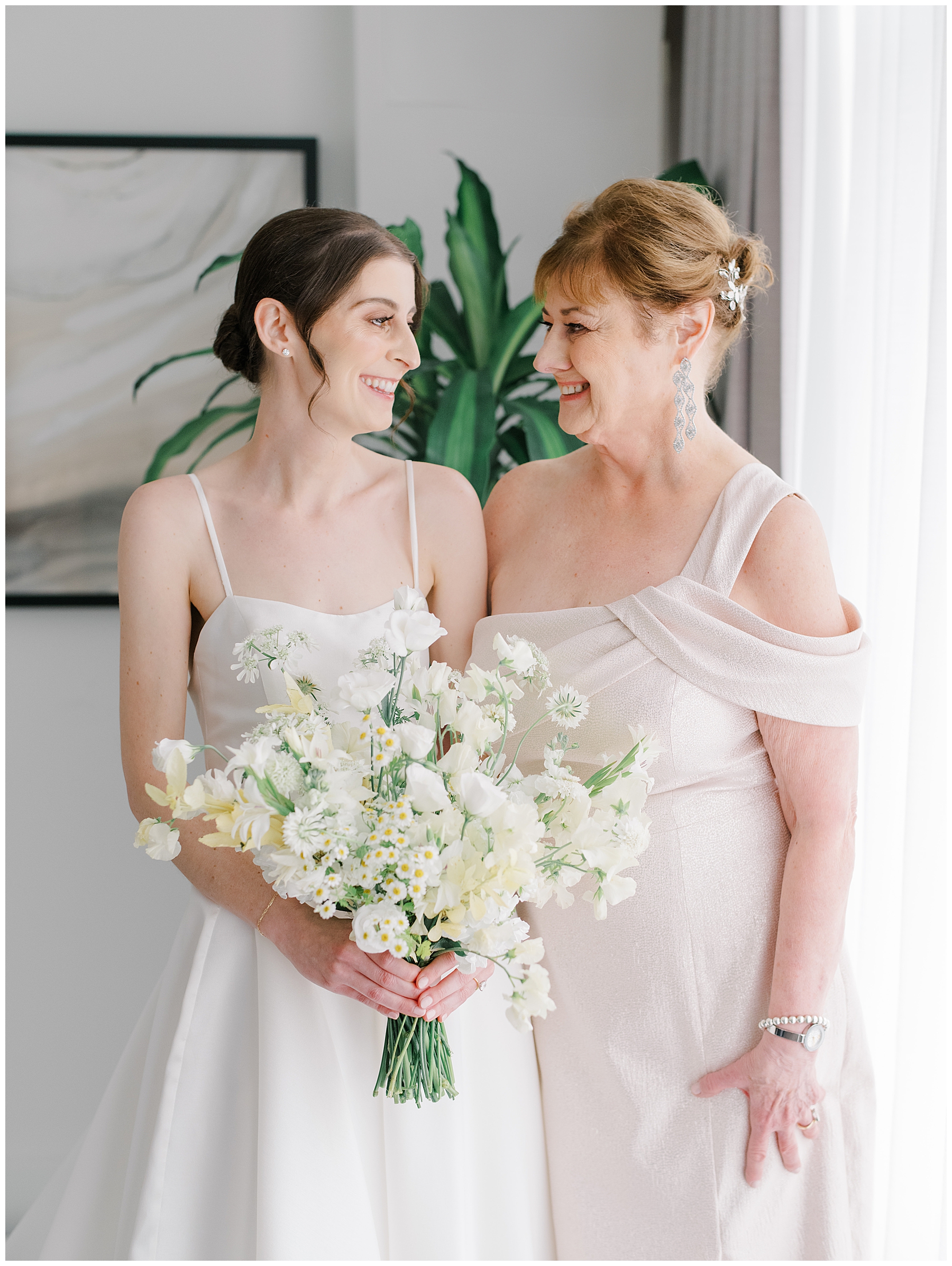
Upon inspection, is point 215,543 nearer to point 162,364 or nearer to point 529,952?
point 529,952

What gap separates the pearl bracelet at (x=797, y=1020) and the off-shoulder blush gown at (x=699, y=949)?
17 millimetres

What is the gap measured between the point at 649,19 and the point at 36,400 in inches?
76.6

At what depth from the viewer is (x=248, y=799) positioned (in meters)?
0.96

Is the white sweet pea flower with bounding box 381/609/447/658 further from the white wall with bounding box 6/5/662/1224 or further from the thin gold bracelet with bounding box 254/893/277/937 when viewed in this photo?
the white wall with bounding box 6/5/662/1224

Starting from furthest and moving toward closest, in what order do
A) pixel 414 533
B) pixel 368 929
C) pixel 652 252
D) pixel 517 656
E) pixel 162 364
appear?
1. pixel 162 364
2. pixel 414 533
3. pixel 652 252
4. pixel 517 656
5. pixel 368 929

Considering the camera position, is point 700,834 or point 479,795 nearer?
point 479,795

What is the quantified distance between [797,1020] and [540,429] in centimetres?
127

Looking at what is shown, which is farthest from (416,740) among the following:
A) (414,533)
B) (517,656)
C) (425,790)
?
(414,533)

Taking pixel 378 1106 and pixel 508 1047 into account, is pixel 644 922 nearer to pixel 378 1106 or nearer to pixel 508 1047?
pixel 508 1047

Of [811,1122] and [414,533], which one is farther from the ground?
[414,533]

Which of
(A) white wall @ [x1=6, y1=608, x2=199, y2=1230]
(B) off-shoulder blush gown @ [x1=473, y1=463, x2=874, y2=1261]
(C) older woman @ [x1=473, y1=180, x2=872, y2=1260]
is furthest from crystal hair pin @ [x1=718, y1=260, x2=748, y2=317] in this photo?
(A) white wall @ [x1=6, y1=608, x2=199, y2=1230]

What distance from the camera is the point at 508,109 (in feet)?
8.29

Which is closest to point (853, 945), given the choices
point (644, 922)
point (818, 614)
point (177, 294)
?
point (644, 922)

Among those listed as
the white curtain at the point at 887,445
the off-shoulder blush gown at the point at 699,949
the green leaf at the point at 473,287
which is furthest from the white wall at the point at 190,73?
the off-shoulder blush gown at the point at 699,949
